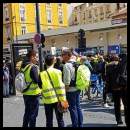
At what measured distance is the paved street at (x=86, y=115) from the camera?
381 inches

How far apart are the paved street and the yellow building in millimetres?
44013

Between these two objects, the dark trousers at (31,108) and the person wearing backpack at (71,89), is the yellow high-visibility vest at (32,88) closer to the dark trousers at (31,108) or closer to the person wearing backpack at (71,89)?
the dark trousers at (31,108)

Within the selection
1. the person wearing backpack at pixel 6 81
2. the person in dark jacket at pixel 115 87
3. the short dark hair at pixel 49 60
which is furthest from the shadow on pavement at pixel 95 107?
the person wearing backpack at pixel 6 81

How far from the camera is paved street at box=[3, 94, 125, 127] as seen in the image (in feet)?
31.8

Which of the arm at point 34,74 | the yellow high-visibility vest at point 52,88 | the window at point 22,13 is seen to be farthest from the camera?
the window at point 22,13

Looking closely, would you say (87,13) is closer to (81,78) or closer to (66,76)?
(81,78)

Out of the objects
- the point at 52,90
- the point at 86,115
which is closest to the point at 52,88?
the point at 52,90

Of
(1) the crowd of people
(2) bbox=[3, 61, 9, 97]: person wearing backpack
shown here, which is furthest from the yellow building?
(1) the crowd of people

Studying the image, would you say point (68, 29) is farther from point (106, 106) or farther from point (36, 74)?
point (36, 74)

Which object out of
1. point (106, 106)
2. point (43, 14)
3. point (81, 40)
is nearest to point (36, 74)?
point (106, 106)

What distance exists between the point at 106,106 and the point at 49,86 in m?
4.72

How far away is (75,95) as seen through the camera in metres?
8.46

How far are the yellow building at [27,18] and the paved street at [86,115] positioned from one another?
144 feet

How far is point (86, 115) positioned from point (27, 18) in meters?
55.9
